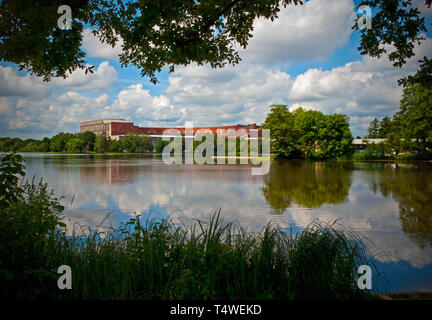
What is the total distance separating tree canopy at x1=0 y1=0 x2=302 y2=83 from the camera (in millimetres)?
3910

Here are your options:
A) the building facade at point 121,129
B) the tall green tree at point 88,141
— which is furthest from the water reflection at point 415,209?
the building facade at point 121,129

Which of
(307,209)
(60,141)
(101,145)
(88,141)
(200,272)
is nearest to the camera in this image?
(200,272)

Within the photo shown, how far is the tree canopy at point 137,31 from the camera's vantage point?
3.91 meters

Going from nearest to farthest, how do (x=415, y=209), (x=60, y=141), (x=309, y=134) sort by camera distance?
(x=415, y=209)
(x=309, y=134)
(x=60, y=141)

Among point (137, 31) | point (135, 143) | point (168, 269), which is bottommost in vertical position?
point (168, 269)

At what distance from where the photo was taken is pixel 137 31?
494 cm

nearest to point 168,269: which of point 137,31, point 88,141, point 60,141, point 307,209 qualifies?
point 137,31

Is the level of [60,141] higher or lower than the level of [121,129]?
lower

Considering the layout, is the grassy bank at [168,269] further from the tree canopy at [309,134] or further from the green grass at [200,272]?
the tree canopy at [309,134]

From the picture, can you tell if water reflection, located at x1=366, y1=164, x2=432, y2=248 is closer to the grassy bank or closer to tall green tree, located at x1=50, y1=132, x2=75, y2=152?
the grassy bank

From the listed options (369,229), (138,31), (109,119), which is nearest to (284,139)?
(369,229)

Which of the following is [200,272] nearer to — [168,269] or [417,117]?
[168,269]

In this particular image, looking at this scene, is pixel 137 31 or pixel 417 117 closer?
pixel 137 31
